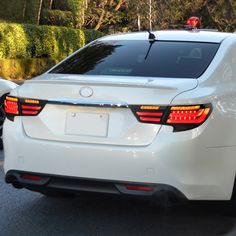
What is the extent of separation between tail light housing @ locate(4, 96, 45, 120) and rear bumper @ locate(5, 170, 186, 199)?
1.50ft

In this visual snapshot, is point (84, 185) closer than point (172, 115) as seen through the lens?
No

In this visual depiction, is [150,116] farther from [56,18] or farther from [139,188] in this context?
[56,18]

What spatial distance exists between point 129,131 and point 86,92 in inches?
17.8

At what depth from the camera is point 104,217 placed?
213 inches

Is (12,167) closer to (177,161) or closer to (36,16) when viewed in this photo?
(177,161)

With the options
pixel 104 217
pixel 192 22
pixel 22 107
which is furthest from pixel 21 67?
pixel 22 107

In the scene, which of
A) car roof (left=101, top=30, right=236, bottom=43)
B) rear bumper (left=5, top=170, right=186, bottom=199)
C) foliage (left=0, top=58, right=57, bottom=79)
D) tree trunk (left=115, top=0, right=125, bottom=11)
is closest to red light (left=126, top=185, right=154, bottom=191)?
rear bumper (left=5, top=170, right=186, bottom=199)

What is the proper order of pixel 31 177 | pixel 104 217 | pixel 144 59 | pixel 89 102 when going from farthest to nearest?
Result: 1. pixel 104 217
2. pixel 144 59
3. pixel 31 177
4. pixel 89 102

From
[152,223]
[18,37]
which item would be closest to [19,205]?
[152,223]

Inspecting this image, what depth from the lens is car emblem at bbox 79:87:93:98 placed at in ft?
15.2

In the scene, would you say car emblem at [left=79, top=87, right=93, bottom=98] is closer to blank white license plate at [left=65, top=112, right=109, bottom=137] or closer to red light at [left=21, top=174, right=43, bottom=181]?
blank white license plate at [left=65, top=112, right=109, bottom=137]

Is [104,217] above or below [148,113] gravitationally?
below

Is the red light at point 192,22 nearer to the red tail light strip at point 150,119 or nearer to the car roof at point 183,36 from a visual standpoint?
the car roof at point 183,36

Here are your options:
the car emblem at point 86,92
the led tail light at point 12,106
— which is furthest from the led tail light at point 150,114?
the led tail light at point 12,106
